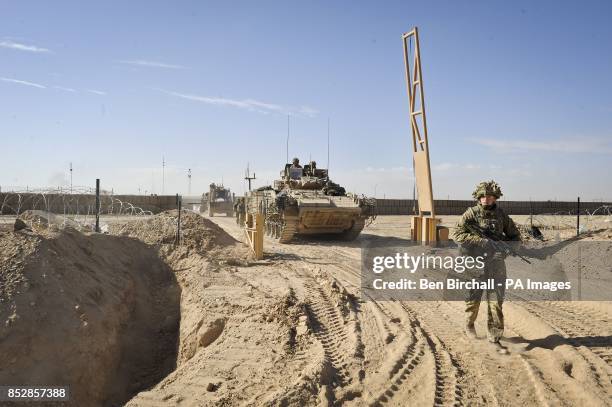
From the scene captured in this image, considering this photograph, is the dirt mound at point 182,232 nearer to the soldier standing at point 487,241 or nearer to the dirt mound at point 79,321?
the dirt mound at point 79,321

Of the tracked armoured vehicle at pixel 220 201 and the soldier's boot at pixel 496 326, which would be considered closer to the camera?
the soldier's boot at pixel 496 326

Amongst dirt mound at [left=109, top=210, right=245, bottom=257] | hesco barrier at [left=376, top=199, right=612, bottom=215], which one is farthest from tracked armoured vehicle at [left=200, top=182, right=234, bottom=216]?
dirt mound at [left=109, top=210, right=245, bottom=257]

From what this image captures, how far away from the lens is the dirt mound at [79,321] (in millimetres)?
4770

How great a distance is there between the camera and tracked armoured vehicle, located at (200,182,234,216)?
29.8 metres

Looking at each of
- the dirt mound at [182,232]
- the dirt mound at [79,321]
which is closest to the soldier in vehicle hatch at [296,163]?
the dirt mound at [182,232]

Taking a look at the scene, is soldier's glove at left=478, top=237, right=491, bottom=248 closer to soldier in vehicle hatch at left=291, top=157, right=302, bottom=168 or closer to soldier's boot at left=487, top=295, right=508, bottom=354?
soldier's boot at left=487, top=295, right=508, bottom=354

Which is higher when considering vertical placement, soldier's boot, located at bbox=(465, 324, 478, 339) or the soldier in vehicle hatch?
the soldier in vehicle hatch

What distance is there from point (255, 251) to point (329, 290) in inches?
149

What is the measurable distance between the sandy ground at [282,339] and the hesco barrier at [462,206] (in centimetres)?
2522

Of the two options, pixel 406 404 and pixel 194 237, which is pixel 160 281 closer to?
pixel 194 237

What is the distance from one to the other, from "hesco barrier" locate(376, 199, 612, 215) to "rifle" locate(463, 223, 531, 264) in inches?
1080

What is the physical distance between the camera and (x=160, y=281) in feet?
26.9

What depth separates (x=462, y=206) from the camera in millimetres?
32688

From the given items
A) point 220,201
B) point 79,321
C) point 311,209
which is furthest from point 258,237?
point 220,201
